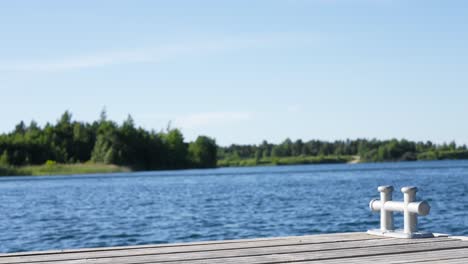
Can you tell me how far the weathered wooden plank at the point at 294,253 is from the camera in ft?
23.6

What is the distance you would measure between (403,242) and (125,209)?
2943 centimetres

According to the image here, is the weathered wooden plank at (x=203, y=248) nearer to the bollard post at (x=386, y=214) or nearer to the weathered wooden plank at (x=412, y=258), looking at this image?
the bollard post at (x=386, y=214)

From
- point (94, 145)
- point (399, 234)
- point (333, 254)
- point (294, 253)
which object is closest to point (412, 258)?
point (333, 254)

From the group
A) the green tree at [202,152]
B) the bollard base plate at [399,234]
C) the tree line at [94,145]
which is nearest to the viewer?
the bollard base plate at [399,234]

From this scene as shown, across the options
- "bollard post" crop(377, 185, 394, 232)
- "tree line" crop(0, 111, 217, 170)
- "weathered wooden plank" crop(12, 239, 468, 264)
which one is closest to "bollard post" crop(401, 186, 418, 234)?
"bollard post" crop(377, 185, 394, 232)

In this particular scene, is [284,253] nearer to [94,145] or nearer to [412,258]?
[412,258]

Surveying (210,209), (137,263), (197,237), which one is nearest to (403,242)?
(137,263)

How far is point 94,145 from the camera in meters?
138

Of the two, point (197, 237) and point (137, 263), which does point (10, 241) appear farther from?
point (137, 263)

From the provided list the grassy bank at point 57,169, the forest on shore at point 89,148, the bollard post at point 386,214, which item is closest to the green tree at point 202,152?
the forest on shore at point 89,148

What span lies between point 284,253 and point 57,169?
111500 millimetres

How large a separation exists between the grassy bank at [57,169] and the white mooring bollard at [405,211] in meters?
105

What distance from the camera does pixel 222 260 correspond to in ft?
23.5

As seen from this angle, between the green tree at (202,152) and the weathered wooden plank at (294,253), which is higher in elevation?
the green tree at (202,152)
